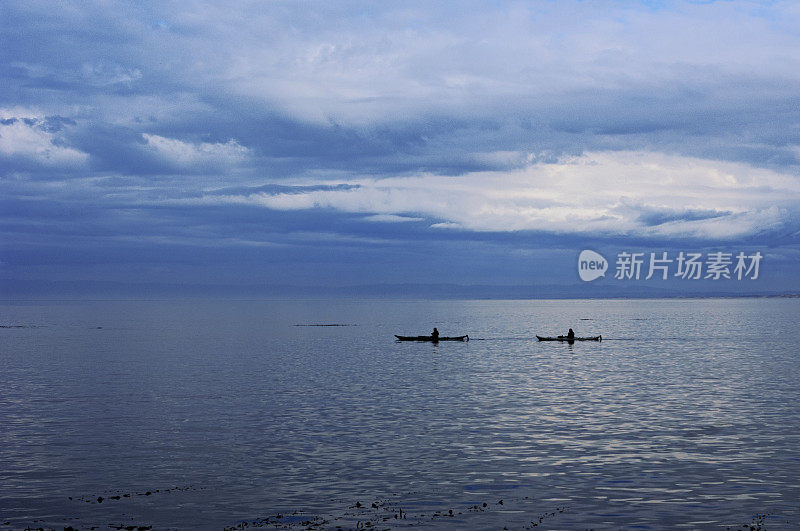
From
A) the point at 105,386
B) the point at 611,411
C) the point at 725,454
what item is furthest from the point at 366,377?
the point at 725,454

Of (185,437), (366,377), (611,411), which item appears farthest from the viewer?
(366,377)

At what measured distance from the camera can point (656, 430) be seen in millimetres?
45406

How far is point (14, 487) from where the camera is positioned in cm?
3212

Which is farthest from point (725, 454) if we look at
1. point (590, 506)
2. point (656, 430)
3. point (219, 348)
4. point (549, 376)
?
point (219, 348)

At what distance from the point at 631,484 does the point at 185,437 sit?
24.9m

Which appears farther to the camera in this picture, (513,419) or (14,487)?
(513,419)

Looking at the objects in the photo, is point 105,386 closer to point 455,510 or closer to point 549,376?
point 549,376

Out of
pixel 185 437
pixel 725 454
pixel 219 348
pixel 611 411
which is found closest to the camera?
pixel 725 454

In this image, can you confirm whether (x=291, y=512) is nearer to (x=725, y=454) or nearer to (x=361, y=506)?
(x=361, y=506)

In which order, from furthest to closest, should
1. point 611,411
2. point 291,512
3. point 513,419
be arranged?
point 611,411, point 513,419, point 291,512

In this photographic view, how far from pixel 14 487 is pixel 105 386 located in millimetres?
40263

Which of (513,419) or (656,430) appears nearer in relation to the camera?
(656,430)

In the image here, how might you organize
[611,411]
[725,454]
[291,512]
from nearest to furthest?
[291,512], [725,454], [611,411]

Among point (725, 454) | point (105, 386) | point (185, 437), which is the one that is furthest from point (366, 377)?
point (725, 454)
